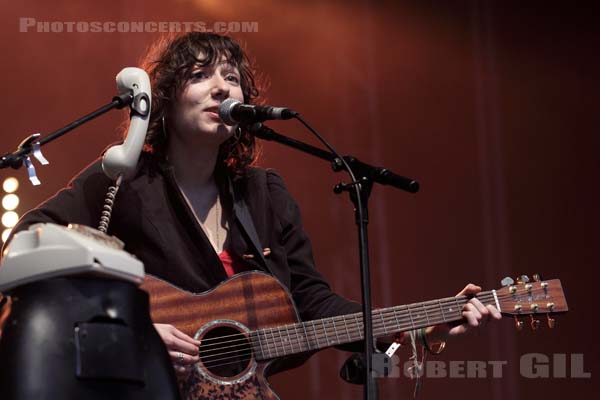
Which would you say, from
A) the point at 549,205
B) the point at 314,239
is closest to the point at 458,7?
the point at 549,205

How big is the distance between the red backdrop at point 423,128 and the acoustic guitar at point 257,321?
1.17 m

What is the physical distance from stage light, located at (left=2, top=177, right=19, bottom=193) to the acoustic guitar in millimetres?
1500

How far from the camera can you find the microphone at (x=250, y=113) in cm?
242

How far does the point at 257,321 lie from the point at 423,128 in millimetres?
1838

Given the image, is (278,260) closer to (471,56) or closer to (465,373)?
(465,373)

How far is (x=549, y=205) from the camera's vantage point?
4297mm

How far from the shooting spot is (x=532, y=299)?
2.94 meters

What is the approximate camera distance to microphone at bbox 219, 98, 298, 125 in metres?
2.42

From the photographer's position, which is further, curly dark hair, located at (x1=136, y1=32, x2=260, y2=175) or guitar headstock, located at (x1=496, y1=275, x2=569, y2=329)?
curly dark hair, located at (x1=136, y1=32, x2=260, y2=175)

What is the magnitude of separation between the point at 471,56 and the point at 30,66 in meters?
2.03

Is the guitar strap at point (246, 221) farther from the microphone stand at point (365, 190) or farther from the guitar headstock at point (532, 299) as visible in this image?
the guitar headstock at point (532, 299)

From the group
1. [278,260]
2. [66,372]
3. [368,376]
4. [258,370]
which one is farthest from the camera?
[278,260]

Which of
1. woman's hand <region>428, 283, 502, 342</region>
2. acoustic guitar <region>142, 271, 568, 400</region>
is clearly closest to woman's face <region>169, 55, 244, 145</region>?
acoustic guitar <region>142, 271, 568, 400</region>

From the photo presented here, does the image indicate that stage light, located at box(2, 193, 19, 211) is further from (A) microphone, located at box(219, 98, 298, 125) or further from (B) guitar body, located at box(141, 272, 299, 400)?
(A) microphone, located at box(219, 98, 298, 125)
